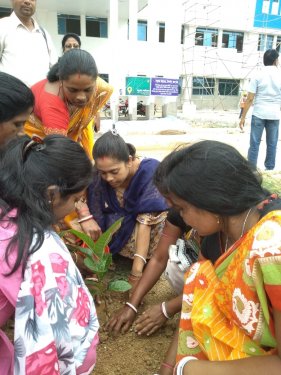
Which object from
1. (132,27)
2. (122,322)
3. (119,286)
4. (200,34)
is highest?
(200,34)

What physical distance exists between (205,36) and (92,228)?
17817mm

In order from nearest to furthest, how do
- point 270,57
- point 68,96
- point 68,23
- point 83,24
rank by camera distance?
point 68,96 < point 270,57 < point 68,23 < point 83,24

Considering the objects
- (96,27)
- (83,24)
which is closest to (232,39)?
(96,27)

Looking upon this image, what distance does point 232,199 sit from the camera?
1.00 meters

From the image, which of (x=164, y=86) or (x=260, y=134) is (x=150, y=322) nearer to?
(x=260, y=134)

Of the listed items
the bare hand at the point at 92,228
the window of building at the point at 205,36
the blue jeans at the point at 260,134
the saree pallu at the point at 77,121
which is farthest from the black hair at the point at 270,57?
the window of building at the point at 205,36

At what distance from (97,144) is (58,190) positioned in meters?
0.92

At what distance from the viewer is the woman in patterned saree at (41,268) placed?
908 mm

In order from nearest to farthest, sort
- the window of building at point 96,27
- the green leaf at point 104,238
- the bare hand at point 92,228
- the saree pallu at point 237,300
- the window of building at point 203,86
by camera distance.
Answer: the saree pallu at point 237,300, the green leaf at point 104,238, the bare hand at point 92,228, the window of building at point 96,27, the window of building at point 203,86

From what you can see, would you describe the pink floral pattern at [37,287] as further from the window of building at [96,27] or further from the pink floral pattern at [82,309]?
the window of building at [96,27]

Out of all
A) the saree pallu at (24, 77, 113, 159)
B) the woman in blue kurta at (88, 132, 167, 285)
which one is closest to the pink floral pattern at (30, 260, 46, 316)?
the woman in blue kurta at (88, 132, 167, 285)

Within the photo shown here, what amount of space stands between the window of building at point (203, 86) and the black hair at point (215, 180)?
17399 mm

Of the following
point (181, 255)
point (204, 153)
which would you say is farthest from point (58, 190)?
point (181, 255)

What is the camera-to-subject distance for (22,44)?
2572mm
